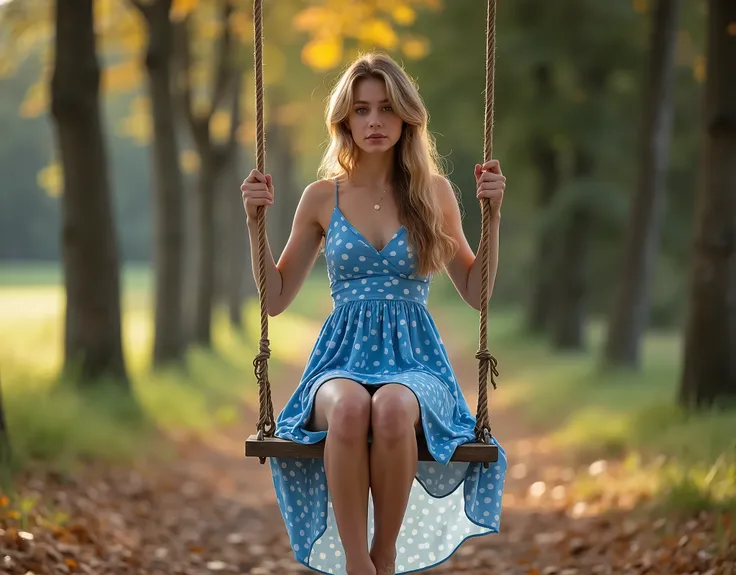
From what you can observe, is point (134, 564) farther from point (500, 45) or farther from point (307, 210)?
point (500, 45)

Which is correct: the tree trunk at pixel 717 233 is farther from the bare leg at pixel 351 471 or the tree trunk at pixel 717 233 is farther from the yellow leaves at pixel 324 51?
the bare leg at pixel 351 471

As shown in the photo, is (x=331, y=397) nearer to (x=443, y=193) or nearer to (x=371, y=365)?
(x=371, y=365)

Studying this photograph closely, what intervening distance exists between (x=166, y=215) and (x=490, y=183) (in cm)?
726

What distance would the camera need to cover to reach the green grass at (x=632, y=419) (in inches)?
214

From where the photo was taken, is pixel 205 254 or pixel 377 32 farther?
pixel 205 254

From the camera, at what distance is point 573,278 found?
50.0ft

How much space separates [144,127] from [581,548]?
12287 mm

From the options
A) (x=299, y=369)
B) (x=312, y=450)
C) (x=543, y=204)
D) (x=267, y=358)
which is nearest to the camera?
(x=312, y=450)

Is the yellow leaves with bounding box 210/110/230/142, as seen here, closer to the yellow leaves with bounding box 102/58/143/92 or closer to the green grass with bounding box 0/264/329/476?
the green grass with bounding box 0/264/329/476

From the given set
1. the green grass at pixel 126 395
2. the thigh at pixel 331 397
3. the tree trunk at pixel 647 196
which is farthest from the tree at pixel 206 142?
the thigh at pixel 331 397

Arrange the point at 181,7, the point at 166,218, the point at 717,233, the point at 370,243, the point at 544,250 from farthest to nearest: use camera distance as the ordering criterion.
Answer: the point at 544,250
the point at 166,218
the point at 181,7
the point at 717,233
the point at 370,243

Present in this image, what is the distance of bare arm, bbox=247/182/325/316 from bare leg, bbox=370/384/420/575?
2.40 feet

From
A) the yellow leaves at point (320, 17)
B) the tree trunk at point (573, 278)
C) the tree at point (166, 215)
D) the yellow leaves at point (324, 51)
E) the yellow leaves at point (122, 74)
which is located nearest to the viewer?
the yellow leaves at point (324, 51)

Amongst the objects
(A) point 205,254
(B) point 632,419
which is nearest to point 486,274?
(B) point 632,419
